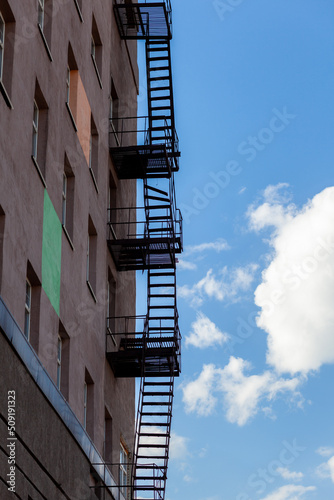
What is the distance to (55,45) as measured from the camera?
75.2 feet

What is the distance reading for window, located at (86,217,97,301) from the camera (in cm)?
2658

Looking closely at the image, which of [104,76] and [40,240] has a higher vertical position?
[104,76]

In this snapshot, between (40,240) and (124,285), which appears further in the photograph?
(124,285)

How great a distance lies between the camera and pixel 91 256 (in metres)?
27.2

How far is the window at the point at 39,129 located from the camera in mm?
20906

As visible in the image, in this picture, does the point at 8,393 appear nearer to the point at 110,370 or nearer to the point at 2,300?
the point at 2,300

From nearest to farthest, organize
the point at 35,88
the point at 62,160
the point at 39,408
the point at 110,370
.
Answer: the point at 39,408
the point at 35,88
the point at 62,160
the point at 110,370

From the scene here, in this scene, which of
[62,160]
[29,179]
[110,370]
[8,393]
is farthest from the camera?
[110,370]

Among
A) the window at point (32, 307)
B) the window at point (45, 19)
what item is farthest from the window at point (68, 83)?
the window at point (32, 307)

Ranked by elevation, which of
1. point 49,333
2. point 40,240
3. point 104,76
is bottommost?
point 49,333

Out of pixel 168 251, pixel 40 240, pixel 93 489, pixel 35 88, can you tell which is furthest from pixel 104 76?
pixel 93 489

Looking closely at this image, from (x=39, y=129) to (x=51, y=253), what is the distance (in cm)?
297

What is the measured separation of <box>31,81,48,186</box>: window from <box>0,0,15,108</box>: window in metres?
2.00

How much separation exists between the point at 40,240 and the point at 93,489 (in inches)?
281
